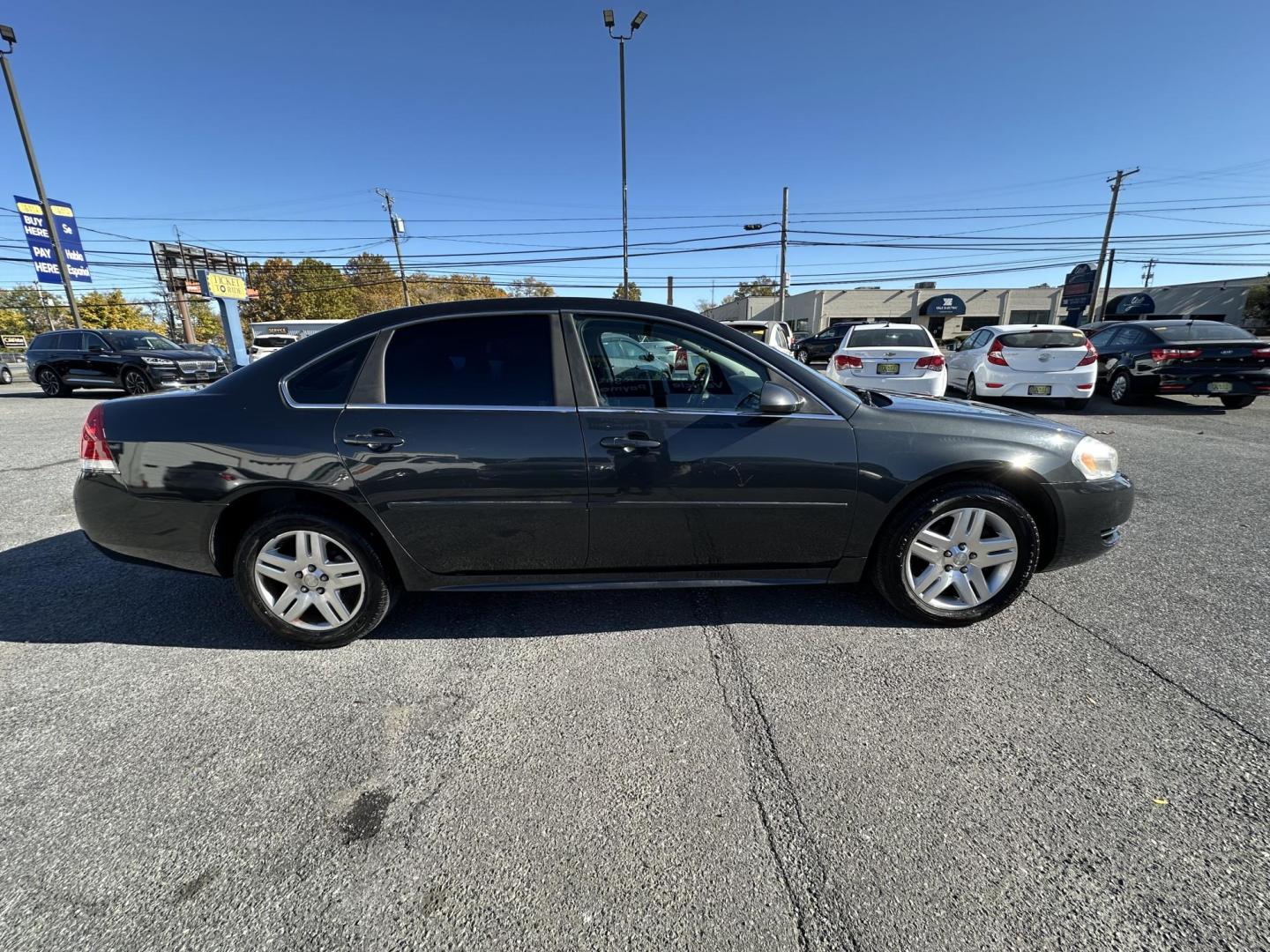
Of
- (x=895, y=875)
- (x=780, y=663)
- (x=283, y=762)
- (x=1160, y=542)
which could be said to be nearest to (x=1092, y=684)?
(x=780, y=663)

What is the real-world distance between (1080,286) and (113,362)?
40525mm

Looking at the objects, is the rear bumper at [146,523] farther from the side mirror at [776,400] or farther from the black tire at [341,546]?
the side mirror at [776,400]

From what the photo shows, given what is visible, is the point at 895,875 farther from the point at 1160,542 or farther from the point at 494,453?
the point at 1160,542

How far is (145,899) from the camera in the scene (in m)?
1.42

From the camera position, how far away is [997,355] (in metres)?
8.73

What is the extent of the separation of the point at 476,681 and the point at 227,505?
141 cm

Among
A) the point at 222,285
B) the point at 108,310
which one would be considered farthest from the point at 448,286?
the point at 222,285

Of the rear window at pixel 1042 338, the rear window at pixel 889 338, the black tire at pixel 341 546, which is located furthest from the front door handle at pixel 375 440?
the rear window at pixel 1042 338

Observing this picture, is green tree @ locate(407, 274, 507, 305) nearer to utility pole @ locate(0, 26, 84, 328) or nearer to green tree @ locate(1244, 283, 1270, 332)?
utility pole @ locate(0, 26, 84, 328)

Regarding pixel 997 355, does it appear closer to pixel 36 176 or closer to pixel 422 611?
pixel 422 611

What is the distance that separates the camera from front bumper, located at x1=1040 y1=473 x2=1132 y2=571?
8.55 ft

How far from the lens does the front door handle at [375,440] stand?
2391 millimetres

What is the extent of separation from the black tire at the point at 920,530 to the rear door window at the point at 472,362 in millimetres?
1754

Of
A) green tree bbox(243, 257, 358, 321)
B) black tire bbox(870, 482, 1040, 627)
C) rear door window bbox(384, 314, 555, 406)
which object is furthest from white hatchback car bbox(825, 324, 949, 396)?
green tree bbox(243, 257, 358, 321)
